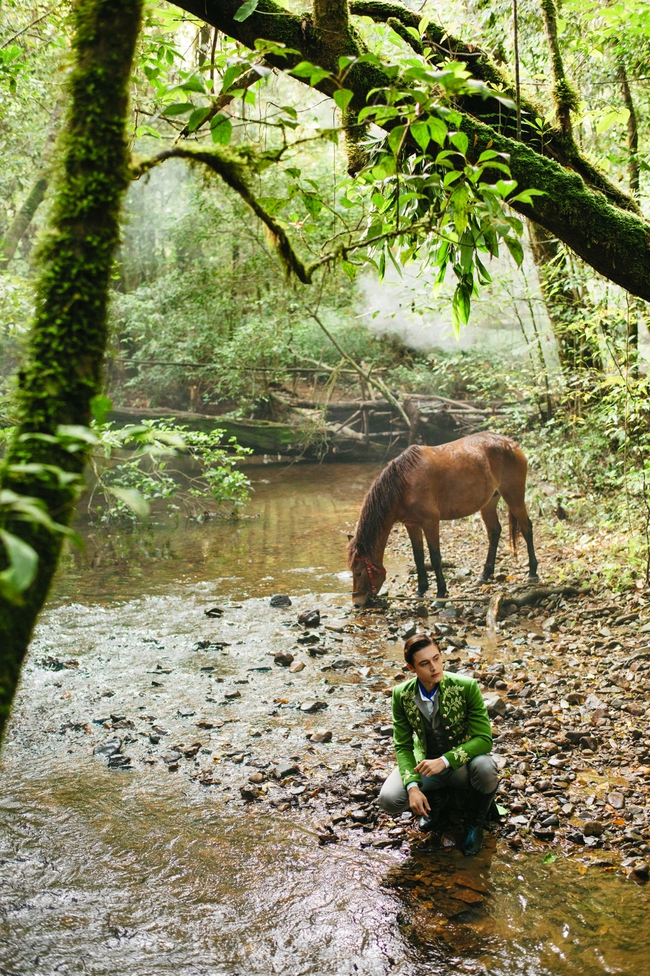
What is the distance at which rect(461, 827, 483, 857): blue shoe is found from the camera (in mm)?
3617

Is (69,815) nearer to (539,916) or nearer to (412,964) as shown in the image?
(412,964)

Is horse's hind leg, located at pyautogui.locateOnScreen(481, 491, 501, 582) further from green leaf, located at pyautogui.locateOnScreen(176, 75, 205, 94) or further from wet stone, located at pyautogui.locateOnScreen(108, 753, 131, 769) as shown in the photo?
green leaf, located at pyautogui.locateOnScreen(176, 75, 205, 94)

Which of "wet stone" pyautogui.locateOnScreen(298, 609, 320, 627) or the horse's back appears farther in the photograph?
the horse's back

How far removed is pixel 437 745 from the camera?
12.7 feet

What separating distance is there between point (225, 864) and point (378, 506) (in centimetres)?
507

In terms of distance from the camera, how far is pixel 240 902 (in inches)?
131

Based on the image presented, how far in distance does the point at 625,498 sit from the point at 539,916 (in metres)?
6.07

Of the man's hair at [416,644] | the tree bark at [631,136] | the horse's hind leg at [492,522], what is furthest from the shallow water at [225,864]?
the tree bark at [631,136]

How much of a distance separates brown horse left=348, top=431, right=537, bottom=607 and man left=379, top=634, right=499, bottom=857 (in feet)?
13.9

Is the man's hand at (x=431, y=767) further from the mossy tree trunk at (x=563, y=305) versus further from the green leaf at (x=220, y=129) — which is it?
the mossy tree trunk at (x=563, y=305)

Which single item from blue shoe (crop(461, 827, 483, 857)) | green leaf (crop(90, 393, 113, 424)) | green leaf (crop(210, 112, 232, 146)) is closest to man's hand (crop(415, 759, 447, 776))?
blue shoe (crop(461, 827, 483, 857))

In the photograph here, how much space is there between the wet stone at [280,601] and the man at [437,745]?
435cm

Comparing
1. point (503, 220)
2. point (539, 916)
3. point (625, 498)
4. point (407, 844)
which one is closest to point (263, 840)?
point (407, 844)

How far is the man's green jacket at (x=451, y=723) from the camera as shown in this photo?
370 centimetres
